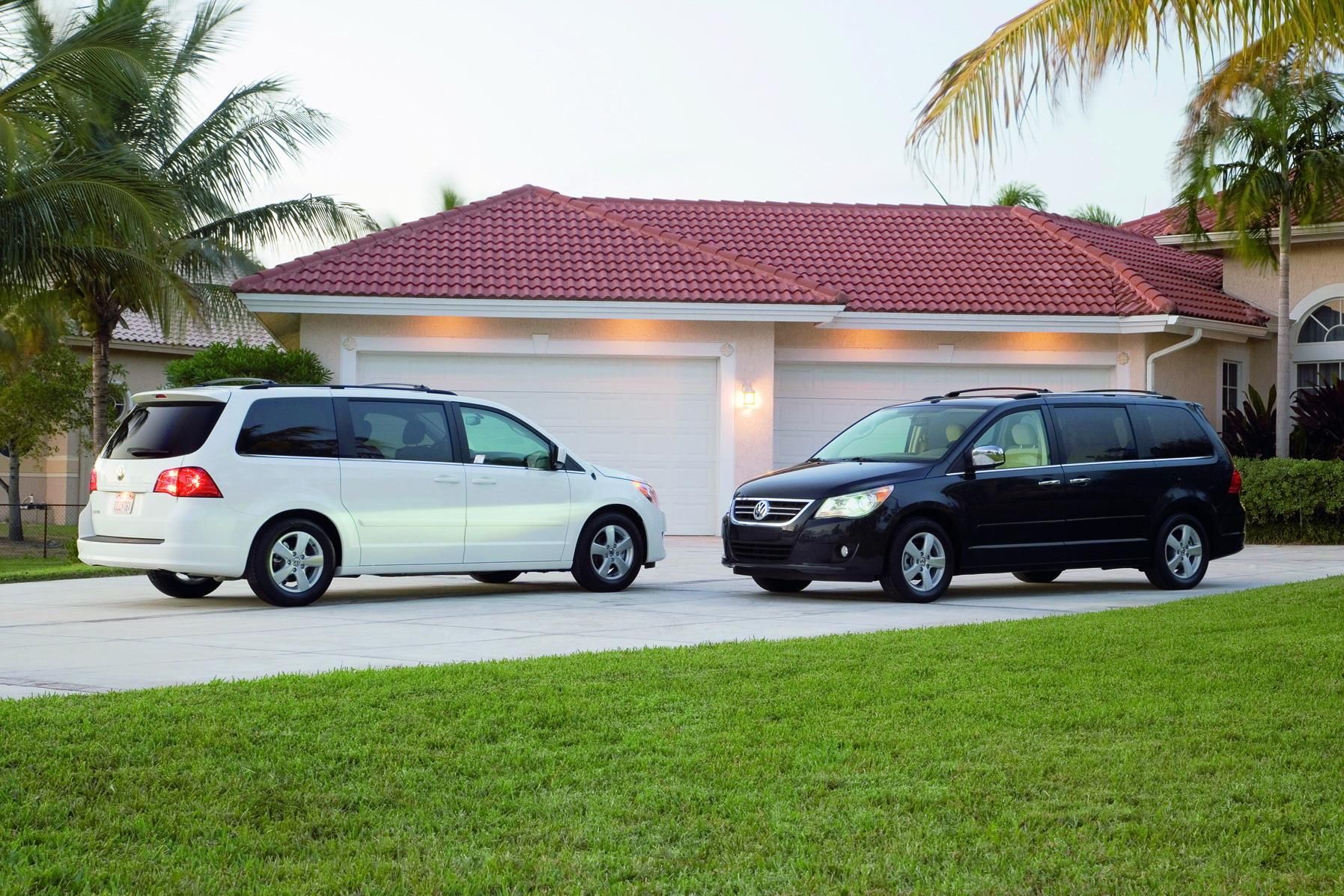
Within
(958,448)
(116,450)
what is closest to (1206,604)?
(958,448)

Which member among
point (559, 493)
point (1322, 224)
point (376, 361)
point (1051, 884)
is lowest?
point (1051, 884)

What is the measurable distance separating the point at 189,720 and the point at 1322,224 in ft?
69.6

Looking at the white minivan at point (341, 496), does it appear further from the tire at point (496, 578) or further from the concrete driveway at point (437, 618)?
the tire at point (496, 578)

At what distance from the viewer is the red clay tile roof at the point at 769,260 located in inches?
876

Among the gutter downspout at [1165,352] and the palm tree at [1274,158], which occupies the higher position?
the palm tree at [1274,158]

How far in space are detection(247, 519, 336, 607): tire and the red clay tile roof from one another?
389 inches

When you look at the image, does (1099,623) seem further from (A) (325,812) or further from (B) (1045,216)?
(B) (1045,216)

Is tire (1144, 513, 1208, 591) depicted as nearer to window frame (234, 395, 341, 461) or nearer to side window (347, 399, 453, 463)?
side window (347, 399, 453, 463)

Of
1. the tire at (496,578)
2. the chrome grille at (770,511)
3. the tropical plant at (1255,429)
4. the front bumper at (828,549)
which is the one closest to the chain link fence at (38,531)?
the tire at (496,578)

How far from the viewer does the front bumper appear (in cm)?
1254

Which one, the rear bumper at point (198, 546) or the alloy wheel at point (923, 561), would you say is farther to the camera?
the alloy wheel at point (923, 561)

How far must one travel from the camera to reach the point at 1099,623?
991 centimetres

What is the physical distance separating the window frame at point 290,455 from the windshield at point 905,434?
4.19 meters

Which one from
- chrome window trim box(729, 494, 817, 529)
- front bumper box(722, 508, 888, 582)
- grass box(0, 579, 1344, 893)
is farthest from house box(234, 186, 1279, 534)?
grass box(0, 579, 1344, 893)
